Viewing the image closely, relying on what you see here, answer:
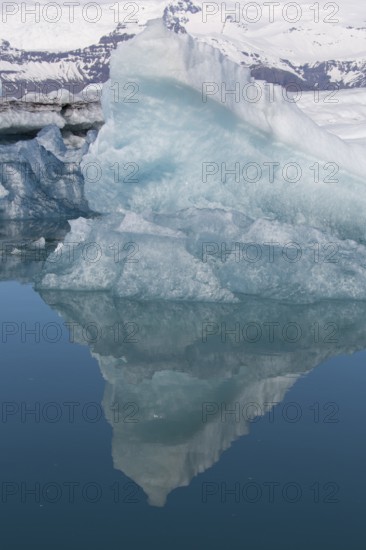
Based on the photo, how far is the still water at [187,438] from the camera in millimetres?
3412

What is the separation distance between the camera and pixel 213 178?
8406mm

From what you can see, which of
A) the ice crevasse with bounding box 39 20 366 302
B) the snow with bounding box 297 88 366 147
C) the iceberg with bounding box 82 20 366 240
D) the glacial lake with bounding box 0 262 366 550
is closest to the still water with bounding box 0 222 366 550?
the glacial lake with bounding box 0 262 366 550

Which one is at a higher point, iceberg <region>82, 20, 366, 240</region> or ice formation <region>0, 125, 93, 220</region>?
iceberg <region>82, 20, 366, 240</region>

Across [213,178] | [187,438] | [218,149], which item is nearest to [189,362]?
[187,438]

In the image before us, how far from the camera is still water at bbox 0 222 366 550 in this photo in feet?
11.2

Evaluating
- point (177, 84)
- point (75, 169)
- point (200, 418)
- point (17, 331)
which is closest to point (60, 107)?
point (75, 169)

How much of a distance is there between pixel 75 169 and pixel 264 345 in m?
9.21

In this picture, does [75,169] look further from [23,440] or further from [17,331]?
[23,440]

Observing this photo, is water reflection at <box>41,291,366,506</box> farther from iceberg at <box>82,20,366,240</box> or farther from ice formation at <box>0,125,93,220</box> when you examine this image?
ice formation at <box>0,125,93,220</box>

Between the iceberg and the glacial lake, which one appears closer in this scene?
the glacial lake

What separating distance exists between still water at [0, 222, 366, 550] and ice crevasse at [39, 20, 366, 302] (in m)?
0.95

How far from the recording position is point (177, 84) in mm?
8117

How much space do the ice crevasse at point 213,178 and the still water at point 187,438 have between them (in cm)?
95

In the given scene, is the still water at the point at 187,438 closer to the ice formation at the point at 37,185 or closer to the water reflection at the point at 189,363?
the water reflection at the point at 189,363
